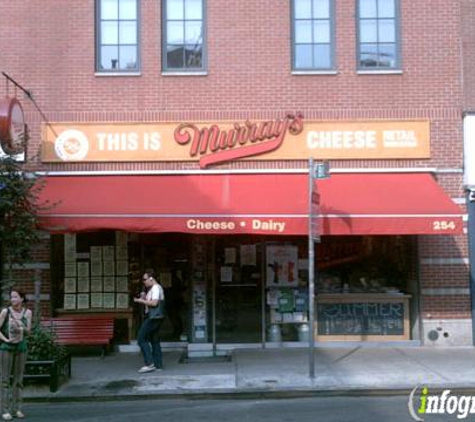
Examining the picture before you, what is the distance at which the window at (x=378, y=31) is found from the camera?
45.2ft

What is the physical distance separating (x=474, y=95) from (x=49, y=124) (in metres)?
8.28

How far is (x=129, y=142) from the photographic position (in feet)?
44.0

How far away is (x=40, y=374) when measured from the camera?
10.0 metres

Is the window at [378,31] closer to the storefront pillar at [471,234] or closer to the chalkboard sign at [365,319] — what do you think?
the storefront pillar at [471,234]

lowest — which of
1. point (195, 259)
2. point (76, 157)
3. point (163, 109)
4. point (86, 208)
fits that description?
point (195, 259)

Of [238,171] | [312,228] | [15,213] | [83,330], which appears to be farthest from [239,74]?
[83,330]

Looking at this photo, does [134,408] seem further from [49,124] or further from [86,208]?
[49,124]

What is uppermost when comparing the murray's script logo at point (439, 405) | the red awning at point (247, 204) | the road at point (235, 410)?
the red awning at point (247, 204)

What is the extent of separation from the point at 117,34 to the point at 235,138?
3.19 m

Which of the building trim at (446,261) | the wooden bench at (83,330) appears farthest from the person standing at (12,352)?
the building trim at (446,261)

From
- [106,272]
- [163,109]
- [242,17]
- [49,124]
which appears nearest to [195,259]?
[106,272]

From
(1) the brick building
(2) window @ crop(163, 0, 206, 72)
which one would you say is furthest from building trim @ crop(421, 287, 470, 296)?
(2) window @ crop(163, 0, 206, 72)

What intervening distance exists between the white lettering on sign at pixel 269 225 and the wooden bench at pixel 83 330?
3581 mm

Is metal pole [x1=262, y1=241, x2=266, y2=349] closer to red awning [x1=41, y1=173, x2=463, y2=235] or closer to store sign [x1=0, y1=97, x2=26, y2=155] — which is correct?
red awning [x1=41, y1=173, x2=463, y2=235]
